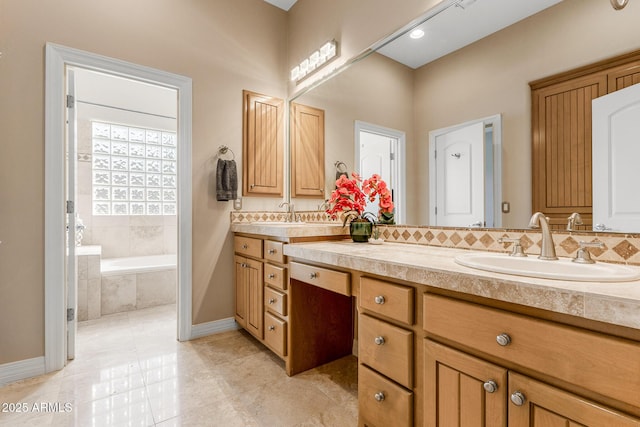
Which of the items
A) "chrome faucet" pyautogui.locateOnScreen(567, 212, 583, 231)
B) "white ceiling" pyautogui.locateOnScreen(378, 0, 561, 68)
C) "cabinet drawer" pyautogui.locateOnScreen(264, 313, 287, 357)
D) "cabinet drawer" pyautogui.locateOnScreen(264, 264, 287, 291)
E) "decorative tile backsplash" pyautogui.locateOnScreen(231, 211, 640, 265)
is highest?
"white ceiling" pyautogui.locateOnScreen(378, 0, 561, 68)

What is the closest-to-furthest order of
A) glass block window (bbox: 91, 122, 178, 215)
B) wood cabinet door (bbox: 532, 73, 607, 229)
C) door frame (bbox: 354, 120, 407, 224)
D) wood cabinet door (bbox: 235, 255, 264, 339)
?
wood cabinet door (bbox: 532, 73, 607, 229) → door frame (bbox: 354, 120, 407, 224) → wood cabinet door (bbox: 235, 255, 264, 339) → glass block window (bbox: 91, 122, 178, 215)

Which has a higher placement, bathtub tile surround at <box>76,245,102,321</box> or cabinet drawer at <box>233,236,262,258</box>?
cabinet drawer at <box>233,236,262,258</box>

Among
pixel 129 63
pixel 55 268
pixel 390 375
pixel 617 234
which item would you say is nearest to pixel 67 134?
pixel 129 63

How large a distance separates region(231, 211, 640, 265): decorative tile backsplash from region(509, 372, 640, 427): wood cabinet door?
639mm

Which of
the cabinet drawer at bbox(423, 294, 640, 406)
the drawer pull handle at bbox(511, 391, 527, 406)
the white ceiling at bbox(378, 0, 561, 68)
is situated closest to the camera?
the cabinet drawer at bbox(423, 294, 640, 406)

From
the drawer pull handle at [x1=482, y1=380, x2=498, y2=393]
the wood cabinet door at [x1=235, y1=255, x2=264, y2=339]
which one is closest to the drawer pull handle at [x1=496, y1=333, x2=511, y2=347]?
the drawer pull handle at [x1=482, y1=380, x2=498, y2=393]

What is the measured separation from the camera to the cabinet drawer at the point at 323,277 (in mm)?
1350

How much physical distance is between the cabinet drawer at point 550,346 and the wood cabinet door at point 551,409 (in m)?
0.04

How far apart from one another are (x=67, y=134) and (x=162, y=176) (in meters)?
2.55

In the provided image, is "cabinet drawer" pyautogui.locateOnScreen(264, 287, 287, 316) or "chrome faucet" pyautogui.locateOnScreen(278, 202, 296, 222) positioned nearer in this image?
"cabinet drawer" pyautogui.locateOnScreen(264, 287, 287, 316)

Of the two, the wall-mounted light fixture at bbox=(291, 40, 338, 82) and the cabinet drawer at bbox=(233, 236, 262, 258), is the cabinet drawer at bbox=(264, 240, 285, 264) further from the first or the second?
the wall-mounted light fixture at bbox=(291, 40, 338, 82)

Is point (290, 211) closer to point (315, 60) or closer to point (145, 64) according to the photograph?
point (315, 60)

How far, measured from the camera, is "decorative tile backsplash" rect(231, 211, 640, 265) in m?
1.04

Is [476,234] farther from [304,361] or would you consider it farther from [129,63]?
[129,63]
